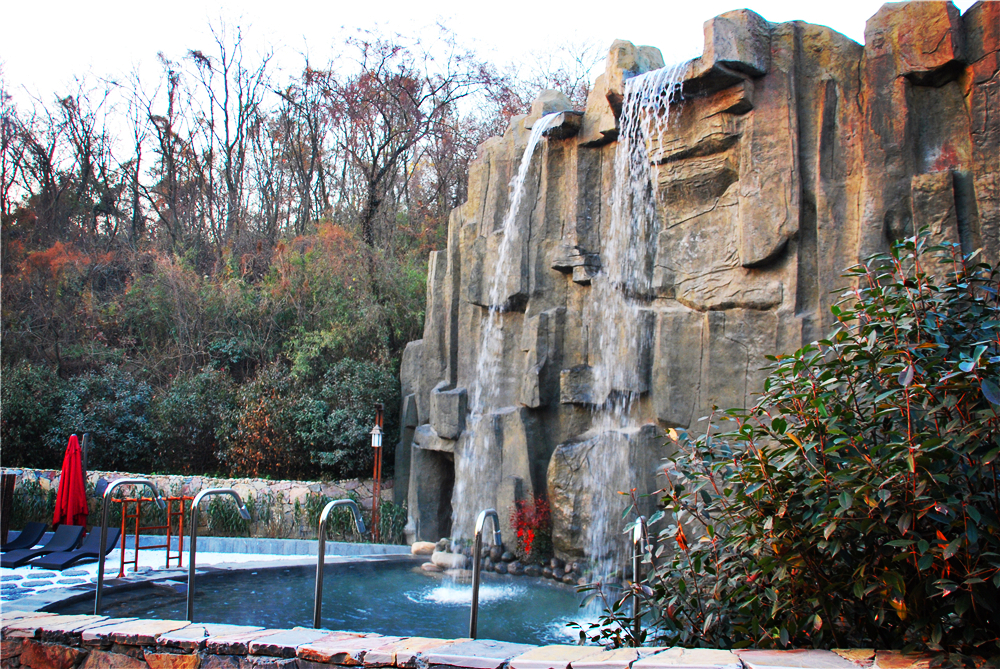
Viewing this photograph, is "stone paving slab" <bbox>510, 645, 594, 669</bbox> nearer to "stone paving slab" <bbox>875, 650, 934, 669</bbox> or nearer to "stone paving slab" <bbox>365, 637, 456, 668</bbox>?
"stone paving slab" <bbox>365, 637, 456, 668</bbox>

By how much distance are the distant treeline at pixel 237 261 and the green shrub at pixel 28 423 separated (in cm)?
4

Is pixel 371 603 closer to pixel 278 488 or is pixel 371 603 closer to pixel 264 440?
pixel 278 488

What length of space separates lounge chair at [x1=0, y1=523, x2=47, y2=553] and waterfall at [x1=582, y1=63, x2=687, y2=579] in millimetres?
6764

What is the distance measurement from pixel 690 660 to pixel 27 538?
29.9 feet

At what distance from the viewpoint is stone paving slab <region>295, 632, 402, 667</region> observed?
3551mm

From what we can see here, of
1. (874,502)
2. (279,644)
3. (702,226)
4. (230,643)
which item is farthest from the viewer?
(702,226)

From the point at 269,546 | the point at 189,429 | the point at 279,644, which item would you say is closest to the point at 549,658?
the point at 279,644

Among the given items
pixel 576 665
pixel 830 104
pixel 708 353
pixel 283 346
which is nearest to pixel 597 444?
pixel 708 353

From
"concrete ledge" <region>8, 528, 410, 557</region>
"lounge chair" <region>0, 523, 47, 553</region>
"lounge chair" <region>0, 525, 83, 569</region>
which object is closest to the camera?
"lounge chair" <region>0, 525, 83, 569</region>

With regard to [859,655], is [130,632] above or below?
below

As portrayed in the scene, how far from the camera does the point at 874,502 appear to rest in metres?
→ 3.22

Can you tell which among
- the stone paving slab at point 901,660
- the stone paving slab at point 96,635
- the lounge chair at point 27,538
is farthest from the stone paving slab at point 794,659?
the lounge chair at point 27,538

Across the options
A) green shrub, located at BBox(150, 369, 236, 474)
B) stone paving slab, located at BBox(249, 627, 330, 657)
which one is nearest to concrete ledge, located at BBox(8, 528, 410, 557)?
green shrub, located at BBox(150, 369, 236, 474)

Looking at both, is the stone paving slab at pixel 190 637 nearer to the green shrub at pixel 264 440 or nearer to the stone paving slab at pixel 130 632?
the stone paving slab at pixel 130 632
